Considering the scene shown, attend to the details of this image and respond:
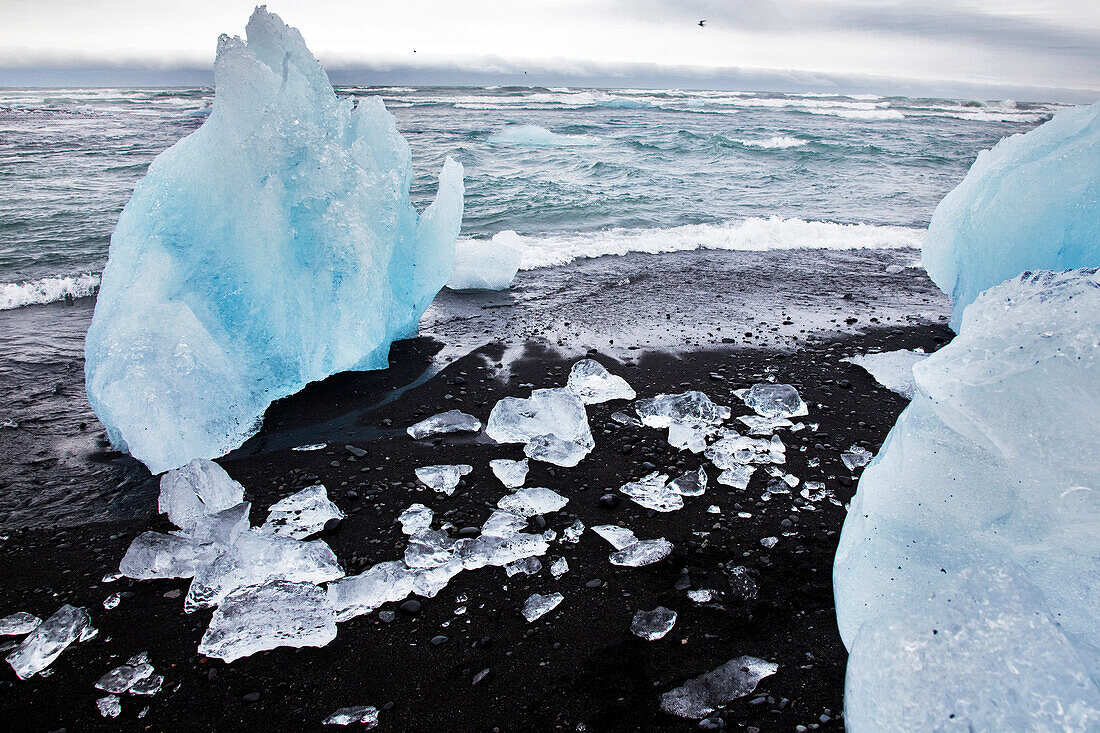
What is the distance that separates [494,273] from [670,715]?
5961 mm

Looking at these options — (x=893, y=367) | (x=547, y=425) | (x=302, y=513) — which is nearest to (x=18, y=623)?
(x=302, y=513)

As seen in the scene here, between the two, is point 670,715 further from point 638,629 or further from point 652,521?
point 652,521

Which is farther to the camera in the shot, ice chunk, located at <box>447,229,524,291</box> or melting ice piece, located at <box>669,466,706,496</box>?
ice chunk, located at <box>447,229,524,291</box>

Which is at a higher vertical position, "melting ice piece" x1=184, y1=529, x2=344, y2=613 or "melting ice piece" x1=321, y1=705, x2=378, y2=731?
"melting ice piece" x1=184, y1=529, x2=344, y2=613

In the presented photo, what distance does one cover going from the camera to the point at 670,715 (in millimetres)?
2275

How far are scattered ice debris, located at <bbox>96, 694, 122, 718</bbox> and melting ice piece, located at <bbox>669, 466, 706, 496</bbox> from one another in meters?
2.77

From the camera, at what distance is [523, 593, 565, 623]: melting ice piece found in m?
2.73

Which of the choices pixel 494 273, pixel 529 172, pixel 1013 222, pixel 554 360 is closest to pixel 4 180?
pixel 529 172

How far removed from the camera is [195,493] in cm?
339

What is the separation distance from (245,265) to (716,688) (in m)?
3.99

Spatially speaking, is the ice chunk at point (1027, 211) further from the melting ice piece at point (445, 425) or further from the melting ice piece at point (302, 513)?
the melting ice piece at point (302, 513)

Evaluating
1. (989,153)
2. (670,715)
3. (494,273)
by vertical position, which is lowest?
(670,715)

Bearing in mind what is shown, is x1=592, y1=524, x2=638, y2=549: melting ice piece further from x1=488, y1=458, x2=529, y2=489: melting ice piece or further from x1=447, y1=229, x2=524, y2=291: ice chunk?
x1=447, y1=229, x2=524, y2=291: ice chunk

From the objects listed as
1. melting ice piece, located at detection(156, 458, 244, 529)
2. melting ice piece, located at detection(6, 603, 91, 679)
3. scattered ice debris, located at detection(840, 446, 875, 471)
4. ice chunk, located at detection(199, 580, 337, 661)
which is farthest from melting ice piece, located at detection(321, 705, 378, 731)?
scattered ice debris, located at detection(840, 446, 875, 471)
